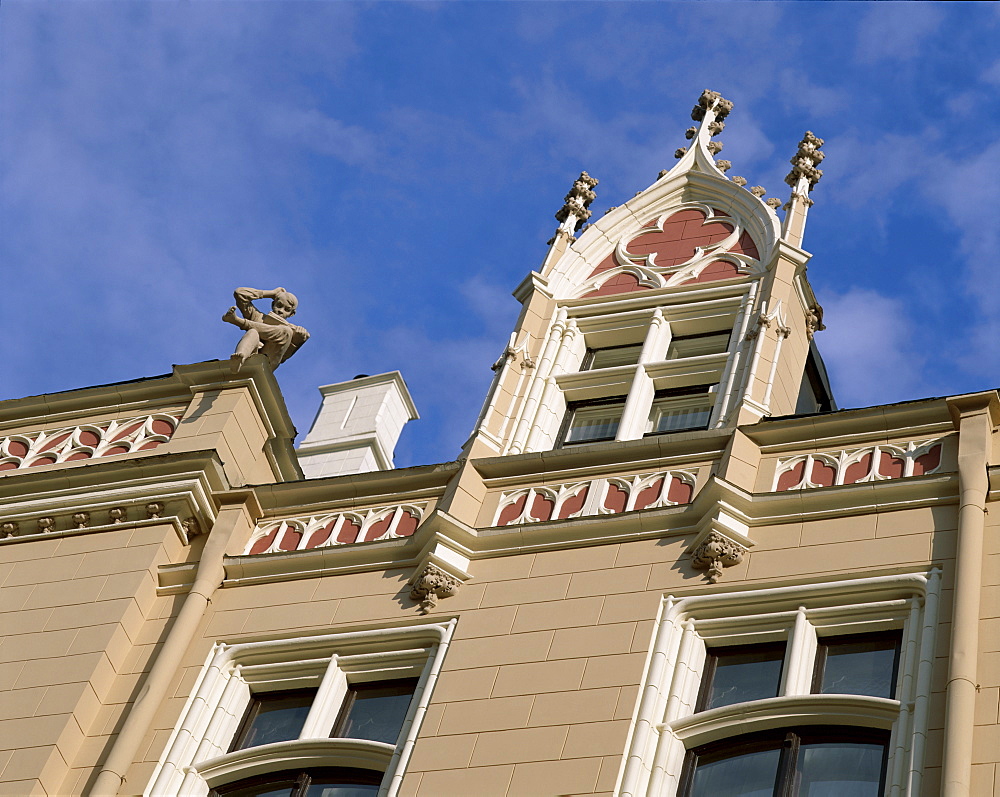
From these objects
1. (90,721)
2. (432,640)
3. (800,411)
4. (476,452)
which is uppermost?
(800,411)

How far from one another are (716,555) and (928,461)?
1910mm

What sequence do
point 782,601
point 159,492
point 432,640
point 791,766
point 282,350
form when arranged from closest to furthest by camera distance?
1. point 791,766
2. point 782,601
3. point 432,640
4. point 159,492
5. point 282,350

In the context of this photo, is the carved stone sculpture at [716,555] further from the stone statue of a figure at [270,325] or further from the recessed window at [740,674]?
the stone statue of a figure at [270,325]

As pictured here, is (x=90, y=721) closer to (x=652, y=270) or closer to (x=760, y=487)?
(x=760, y=487)

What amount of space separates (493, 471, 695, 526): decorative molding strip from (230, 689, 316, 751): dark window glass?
2270 mm

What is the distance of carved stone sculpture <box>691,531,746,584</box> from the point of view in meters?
14.1

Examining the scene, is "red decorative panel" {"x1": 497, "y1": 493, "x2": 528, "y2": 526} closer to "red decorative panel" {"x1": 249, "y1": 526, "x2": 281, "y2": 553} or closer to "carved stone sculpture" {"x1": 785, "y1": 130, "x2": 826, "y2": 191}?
"red decorative panel" {"x1": 249, "y1": 526, "x2": 281, "y2": 553}

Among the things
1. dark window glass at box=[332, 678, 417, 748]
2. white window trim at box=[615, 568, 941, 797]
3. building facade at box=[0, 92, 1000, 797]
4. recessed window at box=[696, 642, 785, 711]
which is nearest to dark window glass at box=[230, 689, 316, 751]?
building facade at box=[0, 92, 1000, 797]

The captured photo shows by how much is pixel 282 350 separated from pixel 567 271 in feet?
10.3

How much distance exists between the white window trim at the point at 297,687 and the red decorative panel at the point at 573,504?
1462 millimetres

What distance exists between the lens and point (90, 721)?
14.4 meters

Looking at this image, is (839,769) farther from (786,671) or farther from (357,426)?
(357,426)

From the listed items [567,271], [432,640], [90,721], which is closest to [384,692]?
[432,640]

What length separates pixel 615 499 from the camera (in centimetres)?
1527
